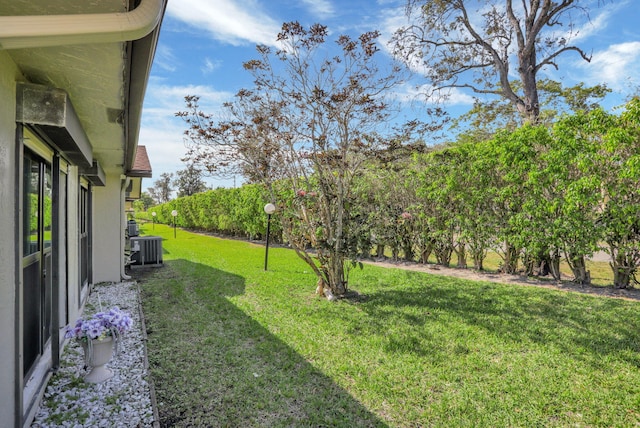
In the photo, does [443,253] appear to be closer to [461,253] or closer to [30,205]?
[461,253]

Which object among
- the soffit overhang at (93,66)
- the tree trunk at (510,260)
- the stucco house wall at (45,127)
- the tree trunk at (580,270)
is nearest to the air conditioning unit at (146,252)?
the stucco house wall at (45,127)

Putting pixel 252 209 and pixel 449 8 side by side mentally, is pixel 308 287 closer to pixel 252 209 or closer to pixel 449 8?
pixel 252 209

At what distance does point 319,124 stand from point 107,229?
6.07m

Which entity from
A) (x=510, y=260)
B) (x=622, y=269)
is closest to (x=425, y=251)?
(x=510, y=260)

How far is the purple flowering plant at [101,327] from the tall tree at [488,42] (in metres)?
12.8

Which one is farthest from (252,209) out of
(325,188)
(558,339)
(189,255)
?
(558,339)

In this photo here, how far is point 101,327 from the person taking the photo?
3.74 meters

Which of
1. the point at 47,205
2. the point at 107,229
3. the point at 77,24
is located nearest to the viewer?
the point at 77,24

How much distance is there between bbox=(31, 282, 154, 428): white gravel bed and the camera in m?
3.00

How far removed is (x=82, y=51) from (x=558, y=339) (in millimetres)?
6014

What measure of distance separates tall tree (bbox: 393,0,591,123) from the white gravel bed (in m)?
13.1

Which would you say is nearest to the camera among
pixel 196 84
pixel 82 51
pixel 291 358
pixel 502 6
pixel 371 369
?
pixel 82 51

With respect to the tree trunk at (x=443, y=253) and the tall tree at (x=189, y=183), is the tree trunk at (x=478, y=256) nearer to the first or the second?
the tree trunk at (x=443, y=253)

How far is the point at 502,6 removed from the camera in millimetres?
13703
